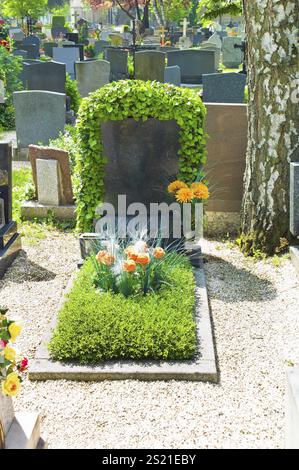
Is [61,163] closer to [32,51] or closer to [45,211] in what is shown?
[45,211]

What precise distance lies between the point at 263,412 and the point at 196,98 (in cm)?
330

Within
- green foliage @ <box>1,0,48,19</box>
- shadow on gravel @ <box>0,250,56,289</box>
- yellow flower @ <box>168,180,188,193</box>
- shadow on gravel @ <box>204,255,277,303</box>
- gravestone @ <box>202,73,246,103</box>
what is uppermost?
green foliage @ <box>1,0,48,19</box>

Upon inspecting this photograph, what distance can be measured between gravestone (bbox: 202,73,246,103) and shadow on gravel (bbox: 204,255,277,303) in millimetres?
4302

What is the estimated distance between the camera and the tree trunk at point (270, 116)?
592 centimetres

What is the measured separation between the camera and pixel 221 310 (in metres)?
5.34

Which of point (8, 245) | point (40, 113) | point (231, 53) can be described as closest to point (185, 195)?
point (8, 245)

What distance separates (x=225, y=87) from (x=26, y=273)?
17.1 ft

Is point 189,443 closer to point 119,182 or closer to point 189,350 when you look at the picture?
point 189,350

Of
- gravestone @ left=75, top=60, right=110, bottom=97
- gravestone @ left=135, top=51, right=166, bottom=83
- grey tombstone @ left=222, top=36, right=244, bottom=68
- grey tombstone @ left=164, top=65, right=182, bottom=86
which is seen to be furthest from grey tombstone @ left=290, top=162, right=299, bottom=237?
grey tombstone @ left=222, top=36, right=244, bottom=68

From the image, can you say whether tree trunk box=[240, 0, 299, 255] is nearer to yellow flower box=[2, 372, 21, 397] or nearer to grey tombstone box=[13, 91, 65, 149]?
yellow flower box=[2, 372, 21, 397]

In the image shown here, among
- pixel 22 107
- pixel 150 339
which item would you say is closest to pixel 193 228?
pixel 150 339

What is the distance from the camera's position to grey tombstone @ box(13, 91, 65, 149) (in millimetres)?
10203

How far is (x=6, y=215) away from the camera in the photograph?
6430mm

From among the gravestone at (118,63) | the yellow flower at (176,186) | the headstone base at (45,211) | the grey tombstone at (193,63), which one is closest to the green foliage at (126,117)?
A: the yellow flower at (176,186)
